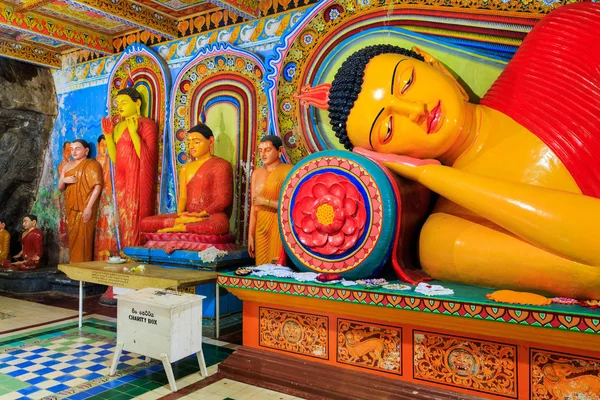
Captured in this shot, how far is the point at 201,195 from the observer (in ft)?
16.5

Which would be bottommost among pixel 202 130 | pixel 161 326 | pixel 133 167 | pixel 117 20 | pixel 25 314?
pixel 25 314

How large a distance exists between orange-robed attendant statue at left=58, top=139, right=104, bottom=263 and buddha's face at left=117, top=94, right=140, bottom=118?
1206 millimetres

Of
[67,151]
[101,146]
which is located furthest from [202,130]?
[67,151]

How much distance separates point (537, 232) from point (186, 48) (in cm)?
489

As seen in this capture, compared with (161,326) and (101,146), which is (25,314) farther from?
(161,326)

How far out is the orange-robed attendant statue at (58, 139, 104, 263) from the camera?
6625 mm

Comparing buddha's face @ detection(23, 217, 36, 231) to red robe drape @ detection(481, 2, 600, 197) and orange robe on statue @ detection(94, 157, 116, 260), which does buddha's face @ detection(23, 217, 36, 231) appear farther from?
red robe drape @ detection(481, 2, 600, 197)

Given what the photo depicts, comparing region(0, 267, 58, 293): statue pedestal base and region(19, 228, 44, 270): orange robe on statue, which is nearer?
region(0, 267, 58, 293): statue pedestal base

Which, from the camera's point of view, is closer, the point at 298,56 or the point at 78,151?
the point at 298,56

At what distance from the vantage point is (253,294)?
3139 mm

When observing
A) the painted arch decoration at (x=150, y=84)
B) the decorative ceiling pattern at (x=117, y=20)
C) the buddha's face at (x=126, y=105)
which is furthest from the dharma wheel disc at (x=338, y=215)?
the buddha's face at (x=126, y=105)

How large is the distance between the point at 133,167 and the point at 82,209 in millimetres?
1392

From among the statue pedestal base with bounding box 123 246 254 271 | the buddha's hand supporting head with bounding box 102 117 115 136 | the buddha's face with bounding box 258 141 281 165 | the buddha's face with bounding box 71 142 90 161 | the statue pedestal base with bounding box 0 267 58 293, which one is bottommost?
the statue pedestal base with bounding box 0 267 58 293

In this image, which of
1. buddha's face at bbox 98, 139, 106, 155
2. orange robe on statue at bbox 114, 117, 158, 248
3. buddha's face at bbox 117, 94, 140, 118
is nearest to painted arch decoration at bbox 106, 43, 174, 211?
orange robe on statue at bbox 114, 117, 158, 248
